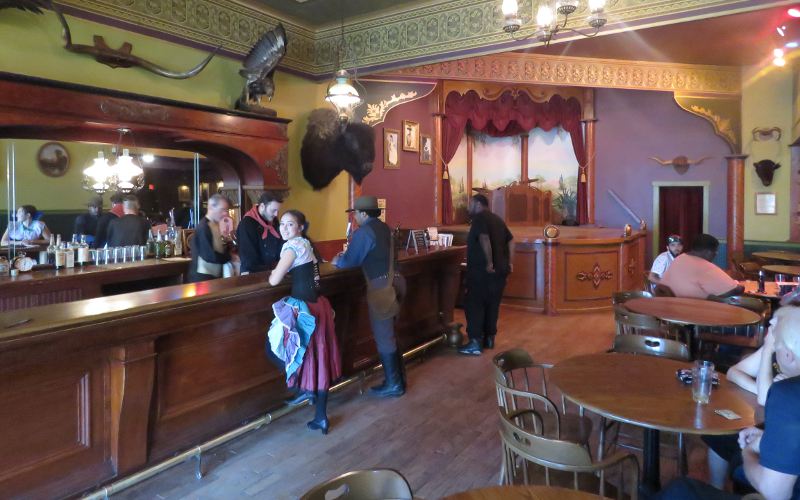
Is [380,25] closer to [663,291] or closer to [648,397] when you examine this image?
[663,291]

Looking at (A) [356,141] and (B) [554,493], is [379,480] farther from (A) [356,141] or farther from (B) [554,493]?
(A) [356,141]

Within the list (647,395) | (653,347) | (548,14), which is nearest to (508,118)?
(548,14)

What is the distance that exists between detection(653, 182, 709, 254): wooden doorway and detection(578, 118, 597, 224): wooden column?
1.15 meters

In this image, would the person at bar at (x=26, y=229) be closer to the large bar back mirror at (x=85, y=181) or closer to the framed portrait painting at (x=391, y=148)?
the large bar back mirror at (x=85, y=181)

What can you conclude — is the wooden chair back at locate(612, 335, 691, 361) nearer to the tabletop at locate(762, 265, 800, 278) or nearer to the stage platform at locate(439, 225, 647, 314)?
the tabletop at locate(762, 265, 800, 278)

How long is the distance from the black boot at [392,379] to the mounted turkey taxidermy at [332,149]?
311cm

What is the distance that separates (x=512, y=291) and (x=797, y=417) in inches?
253

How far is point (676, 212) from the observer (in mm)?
10766

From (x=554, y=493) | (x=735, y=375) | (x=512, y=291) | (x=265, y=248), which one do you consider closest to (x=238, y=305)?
(x=265, y=248)

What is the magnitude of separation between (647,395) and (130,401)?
2582 millimetres

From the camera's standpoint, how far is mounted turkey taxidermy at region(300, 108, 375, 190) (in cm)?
667

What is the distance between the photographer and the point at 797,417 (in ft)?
5.34

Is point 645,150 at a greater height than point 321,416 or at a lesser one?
greater

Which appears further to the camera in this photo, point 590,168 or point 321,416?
point 590,168
